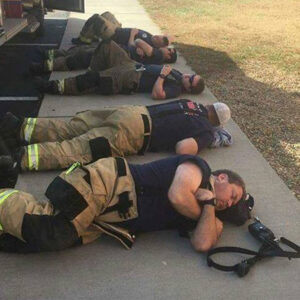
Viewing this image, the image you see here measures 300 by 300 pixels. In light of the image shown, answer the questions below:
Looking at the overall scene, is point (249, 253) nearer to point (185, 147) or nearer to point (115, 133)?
point (185, 147)

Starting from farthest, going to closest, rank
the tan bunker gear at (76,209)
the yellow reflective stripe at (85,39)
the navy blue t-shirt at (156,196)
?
the yellow reflective stripe at (85,39) < the navy blue t-shirt at (156,196) < the tan bunker gear at (76,209)

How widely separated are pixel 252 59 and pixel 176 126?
415 centimetres

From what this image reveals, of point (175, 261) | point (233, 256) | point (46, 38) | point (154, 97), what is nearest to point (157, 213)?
point (175, 261)

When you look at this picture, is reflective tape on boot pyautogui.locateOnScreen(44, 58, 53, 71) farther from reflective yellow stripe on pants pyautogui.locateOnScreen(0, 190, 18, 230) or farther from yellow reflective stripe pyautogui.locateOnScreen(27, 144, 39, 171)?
reflective yellow stripe on pants pyautogui.locateOnScreen(0, 190, 18, 230)

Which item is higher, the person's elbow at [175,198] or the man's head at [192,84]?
the person's elbow at [175,198]

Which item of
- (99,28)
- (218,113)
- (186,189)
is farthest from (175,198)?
(99,28)

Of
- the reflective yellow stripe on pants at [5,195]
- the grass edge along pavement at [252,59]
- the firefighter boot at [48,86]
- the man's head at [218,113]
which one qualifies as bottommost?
the grass edge along pavement at [252,59]

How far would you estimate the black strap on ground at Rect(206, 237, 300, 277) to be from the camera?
278 cm

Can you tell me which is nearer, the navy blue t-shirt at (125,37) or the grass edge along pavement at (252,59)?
the grass edge along pavement at (252,59)

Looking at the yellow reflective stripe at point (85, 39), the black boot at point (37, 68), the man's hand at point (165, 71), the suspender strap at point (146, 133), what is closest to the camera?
the suspender strap at point (146, 133)

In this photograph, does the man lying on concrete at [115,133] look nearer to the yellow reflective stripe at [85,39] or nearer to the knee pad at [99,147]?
the knee pad at [99,147]

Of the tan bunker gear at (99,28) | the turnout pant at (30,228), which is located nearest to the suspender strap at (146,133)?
the turnout pant at (30,228)

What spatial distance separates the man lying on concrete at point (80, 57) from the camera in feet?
20.5

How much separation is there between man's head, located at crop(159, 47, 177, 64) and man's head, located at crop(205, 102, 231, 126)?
269 cm
